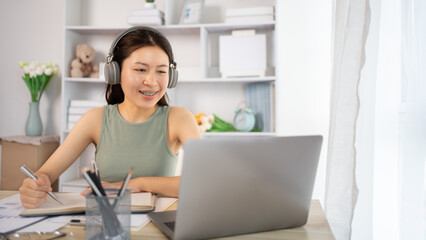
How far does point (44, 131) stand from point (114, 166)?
1976 mm

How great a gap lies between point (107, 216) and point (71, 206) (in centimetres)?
29

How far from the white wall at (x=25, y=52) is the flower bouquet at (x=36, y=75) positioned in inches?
8.0

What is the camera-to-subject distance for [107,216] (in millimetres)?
707

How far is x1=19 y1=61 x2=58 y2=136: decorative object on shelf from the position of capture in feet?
9.36

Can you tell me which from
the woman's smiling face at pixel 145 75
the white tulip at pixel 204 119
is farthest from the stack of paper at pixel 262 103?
the woman's smiling face at pixel 145 75

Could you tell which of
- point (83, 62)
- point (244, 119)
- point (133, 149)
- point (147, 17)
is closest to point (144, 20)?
point (147, 17)

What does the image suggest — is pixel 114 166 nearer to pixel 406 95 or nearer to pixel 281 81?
pixel 406 95

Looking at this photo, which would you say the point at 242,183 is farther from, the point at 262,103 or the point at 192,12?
the point at 192,12

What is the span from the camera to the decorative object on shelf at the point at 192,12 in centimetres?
270

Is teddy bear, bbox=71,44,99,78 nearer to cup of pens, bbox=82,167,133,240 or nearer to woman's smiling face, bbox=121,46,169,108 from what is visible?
woman's smiling face, bbox=121,46,169,108

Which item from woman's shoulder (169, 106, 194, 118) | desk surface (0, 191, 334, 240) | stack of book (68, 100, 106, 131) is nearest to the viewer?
desk surface (0, 191, 334, 240)

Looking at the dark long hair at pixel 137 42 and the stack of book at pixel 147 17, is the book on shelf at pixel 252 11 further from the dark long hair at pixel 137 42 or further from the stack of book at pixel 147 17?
the dark long hair at pixel 137 42

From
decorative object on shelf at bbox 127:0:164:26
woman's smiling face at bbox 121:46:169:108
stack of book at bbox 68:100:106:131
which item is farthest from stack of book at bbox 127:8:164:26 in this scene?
woman's smiling face at bbox 121:46:169:108

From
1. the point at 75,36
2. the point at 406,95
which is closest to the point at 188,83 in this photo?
the point at 75,36
